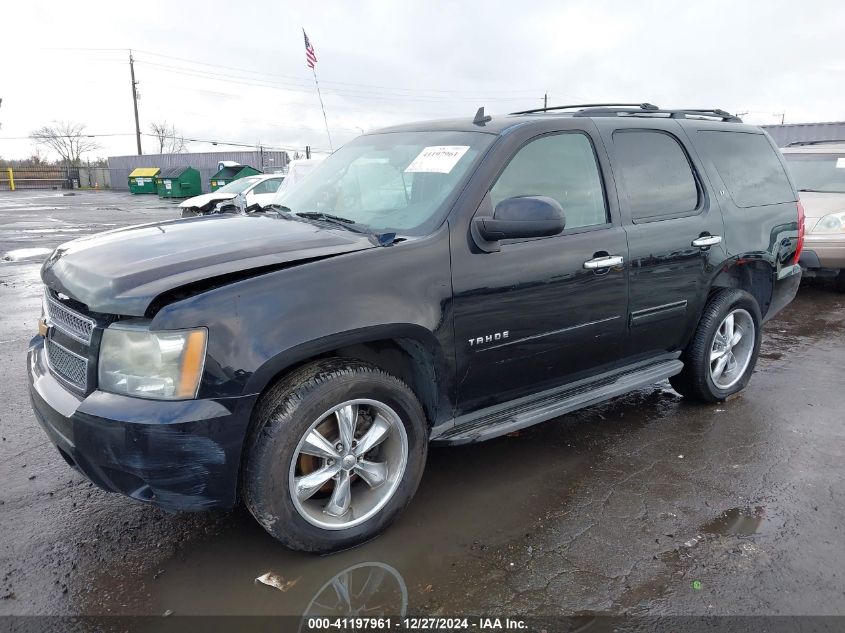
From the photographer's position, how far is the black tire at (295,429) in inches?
97.9

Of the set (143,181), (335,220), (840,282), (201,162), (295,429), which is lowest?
(840,282)

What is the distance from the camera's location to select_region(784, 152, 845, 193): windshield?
8.88 metres

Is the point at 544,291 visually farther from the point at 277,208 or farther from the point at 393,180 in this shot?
the point at 277,208

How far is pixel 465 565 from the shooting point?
2.73 metres

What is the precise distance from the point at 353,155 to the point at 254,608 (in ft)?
8.69

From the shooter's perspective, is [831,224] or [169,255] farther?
[831,224]

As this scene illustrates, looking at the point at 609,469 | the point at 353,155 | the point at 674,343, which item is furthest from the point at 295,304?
the point at 674,343

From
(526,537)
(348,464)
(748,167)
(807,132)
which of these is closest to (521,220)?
(348,464)

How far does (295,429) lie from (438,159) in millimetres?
1645

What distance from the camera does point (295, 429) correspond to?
251 centimetres

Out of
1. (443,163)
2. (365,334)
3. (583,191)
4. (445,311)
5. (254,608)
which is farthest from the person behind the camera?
(583,191)

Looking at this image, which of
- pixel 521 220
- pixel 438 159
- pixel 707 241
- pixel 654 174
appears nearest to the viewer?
pixel 521 220

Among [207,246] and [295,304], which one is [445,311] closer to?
[295,304]

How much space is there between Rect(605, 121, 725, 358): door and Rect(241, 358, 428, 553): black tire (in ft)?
5.74
